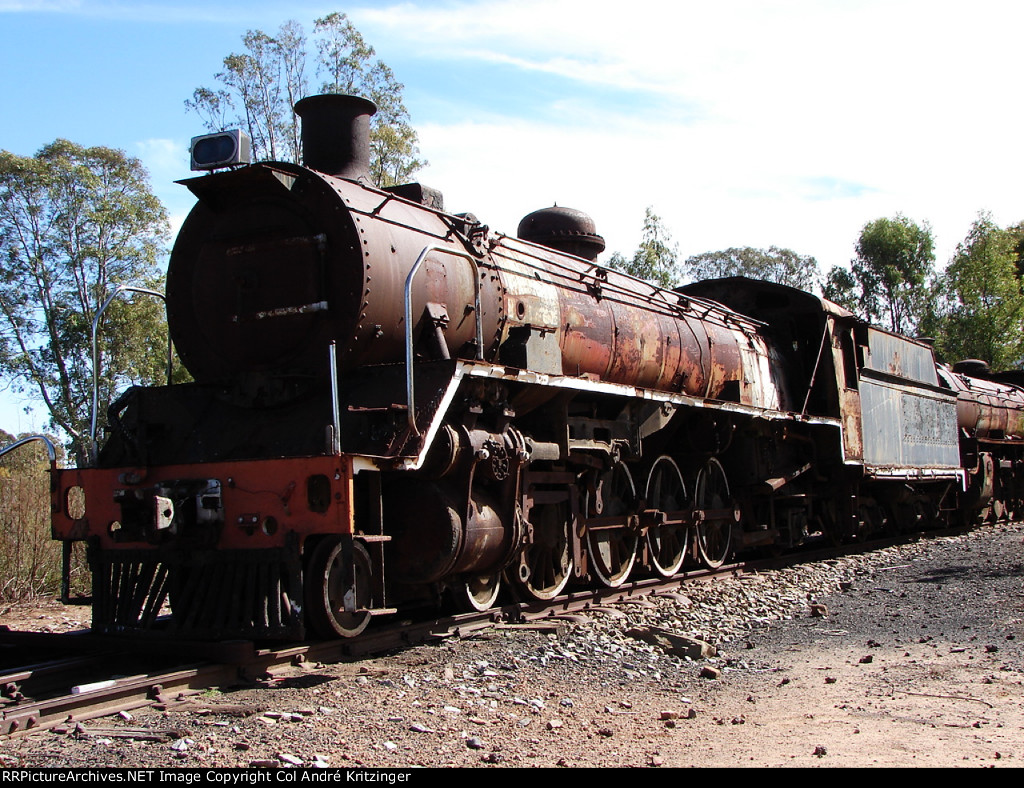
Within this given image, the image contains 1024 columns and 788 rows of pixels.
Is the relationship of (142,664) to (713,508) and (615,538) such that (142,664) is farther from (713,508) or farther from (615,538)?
(713,508)

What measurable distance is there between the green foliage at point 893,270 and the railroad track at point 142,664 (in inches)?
1735

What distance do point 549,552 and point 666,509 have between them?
8.07ft

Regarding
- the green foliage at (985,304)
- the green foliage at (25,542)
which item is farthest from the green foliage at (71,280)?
the green foliage at (985,304)

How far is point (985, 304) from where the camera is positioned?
41812 millimetres

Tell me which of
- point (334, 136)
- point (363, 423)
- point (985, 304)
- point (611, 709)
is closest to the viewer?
point (611, 709)

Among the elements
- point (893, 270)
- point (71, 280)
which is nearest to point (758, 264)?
point (893, 270)

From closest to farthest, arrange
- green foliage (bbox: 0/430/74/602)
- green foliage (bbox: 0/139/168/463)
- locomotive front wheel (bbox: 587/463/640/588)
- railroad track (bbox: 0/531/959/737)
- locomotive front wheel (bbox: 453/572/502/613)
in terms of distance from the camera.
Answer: railroad track (bbox: 0/531/959/737) < locomotive front wheel (bbox: 453/572/502/613) < locomotive front wheel (bbox: 587/463/640/588) < green foliage (bbox: 0/430/74/602) < green foliage (bbox: 0/139/168/463)

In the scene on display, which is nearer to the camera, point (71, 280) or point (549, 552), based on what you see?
point (549, 552)

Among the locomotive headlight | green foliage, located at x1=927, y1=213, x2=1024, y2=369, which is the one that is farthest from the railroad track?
green foliage, located at x1=927, y1=213, x2=1024, y2=369

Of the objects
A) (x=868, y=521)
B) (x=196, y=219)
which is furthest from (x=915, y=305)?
(x=196, y=219)

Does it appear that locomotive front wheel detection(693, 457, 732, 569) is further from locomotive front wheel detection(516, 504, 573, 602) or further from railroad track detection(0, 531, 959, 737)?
railroad track detection(0, 531, 959, 737)

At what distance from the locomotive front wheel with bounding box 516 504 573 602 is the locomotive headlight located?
389 cm

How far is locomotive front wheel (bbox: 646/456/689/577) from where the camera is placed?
34.4ft

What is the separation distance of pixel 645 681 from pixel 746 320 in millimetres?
8366
